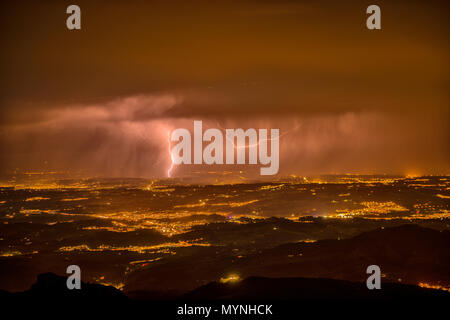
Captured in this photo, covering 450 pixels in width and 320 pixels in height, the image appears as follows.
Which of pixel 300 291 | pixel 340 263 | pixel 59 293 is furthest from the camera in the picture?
pixel 340 263

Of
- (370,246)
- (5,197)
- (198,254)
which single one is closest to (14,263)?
(198,254)

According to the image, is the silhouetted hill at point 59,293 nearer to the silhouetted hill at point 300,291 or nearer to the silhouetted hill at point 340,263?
the silhouetted hill at point 300,291

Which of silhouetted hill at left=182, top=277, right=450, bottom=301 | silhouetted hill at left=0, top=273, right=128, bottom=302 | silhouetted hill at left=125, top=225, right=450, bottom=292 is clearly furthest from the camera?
silhouetted hill at left=125, top=225, right=450, bottom=292

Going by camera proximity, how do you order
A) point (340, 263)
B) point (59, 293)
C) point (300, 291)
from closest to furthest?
point (59, 293) → point (300, 291) → point (340, 263)

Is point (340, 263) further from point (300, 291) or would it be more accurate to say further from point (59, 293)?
point (59, 293)

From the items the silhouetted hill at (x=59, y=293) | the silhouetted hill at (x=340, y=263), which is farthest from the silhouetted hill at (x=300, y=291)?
the silhouetted hill at (x=340, y=263)

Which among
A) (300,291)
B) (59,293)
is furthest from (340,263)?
(59,293)

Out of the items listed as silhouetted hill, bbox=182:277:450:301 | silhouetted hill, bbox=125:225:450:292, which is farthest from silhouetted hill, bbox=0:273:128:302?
silhouetted hill, bbox=125:225:450:292

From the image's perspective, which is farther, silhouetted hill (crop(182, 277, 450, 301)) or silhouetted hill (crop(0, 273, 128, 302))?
silhouetted hill (crop(182, 277, 450, 301))

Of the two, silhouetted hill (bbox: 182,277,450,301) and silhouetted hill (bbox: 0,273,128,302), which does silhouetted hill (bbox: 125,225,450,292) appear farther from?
silhouetted hill (bbox: 0,273,128,302)

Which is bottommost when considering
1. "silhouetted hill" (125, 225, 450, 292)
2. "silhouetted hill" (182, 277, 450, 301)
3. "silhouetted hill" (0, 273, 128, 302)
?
"silhouetted hill" (125, 225, 450, 292)
